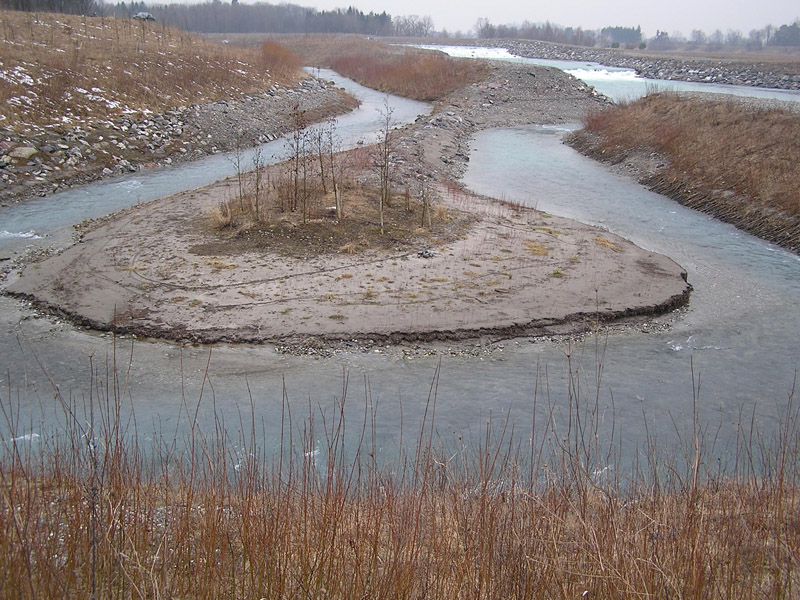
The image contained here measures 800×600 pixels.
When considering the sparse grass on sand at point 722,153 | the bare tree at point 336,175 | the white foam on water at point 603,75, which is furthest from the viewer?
the white foam on water at point 603,75

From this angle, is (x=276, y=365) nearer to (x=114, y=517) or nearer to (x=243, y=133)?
(x=114, y=517)

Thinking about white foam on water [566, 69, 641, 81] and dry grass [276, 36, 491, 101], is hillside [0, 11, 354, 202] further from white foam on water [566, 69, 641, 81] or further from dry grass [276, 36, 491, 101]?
A: white foam on water [566, 69, 641, 81]

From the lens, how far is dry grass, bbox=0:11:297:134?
20377 mm

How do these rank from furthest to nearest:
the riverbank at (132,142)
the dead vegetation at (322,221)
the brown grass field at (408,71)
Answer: the brown grass field at (408,71) → the riverbank at (132,142) → the dead vegetation at (322,221)

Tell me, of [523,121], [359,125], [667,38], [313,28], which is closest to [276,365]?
[359,125]

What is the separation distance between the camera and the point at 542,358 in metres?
9.01

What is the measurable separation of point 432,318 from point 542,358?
1.79m

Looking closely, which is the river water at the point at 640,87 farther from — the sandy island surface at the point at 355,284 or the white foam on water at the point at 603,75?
the sandy island surface at the point at 355,284

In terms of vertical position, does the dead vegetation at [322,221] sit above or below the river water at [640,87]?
below

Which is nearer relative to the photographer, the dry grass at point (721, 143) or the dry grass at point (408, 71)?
the dry grass at point (721, 143)

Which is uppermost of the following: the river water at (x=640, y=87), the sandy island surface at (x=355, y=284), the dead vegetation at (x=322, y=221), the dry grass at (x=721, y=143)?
the river water at (x=640, y=87)

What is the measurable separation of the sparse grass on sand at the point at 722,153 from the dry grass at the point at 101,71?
16888 mm

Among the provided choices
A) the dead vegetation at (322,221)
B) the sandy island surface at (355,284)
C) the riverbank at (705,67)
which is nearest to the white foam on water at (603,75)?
the riverbank at (705,67)

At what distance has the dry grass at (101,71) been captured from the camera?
66.9 feet
